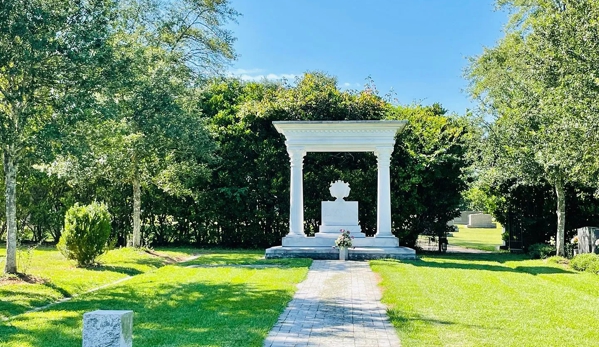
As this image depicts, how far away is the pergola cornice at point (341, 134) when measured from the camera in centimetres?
1720

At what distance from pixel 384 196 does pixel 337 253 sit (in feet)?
8.37

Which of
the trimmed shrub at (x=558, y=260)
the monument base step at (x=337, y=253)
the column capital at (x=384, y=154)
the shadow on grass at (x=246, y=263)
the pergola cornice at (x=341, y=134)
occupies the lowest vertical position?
the trimmed shrub at (x=558, y=260)

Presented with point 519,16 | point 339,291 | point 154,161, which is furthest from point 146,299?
point 519,16

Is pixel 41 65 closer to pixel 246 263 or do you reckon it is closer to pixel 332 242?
pixel 246 263

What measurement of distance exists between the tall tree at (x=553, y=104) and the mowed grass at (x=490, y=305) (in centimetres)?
310

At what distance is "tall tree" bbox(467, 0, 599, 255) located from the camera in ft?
35.2

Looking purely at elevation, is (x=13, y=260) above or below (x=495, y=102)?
below

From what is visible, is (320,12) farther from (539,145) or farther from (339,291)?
(339,291)

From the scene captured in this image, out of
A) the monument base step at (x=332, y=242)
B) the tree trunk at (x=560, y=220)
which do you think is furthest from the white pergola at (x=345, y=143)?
the tree trunk at (x=560, y=220)

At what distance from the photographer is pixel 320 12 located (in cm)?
1986

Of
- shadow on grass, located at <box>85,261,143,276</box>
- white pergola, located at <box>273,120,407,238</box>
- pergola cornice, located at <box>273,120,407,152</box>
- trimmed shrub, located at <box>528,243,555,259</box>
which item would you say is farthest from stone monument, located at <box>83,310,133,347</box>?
trimmed shrub, located at <box>528,243,555,259</box>

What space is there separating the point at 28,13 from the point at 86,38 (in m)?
1.09

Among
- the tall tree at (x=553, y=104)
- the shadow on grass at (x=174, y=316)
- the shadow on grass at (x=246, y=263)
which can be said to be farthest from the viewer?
the shadow on grass at (x=246, y=263)

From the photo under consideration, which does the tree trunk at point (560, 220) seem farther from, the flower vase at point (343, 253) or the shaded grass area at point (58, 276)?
the shaded grass area at point (58, 276)
